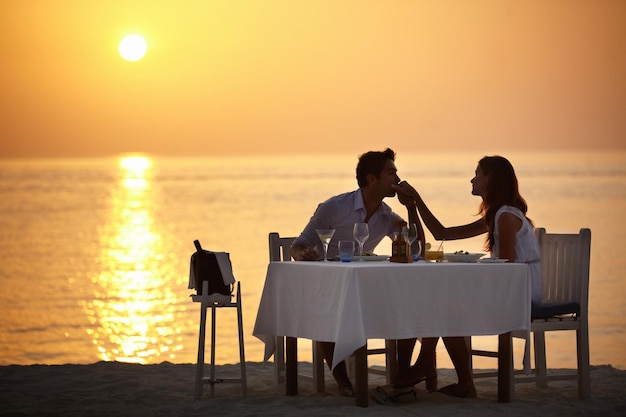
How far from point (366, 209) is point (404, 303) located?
102 centimetres

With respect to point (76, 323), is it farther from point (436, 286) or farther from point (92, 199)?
point (92, 199)

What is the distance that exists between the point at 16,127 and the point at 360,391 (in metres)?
55.9

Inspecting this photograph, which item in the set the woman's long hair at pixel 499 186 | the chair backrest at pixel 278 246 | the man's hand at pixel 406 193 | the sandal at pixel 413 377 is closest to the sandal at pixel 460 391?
the sandal at pixel 413 377

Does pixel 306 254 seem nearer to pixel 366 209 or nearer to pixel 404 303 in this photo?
pixel 366 209

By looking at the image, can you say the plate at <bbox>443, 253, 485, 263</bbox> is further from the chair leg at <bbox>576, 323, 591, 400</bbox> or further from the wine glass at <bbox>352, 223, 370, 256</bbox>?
the chair leg at <bbox>576, 323, 591, 400</bbox>

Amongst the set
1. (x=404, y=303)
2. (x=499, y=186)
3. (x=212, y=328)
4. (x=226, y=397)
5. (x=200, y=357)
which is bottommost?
(x=226, y=397)

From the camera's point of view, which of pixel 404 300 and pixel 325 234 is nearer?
pixel 404 300

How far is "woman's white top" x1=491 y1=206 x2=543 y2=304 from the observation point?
18.5 feet

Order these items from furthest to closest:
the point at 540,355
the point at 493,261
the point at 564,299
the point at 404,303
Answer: the point at 540,355 < the point at 564,299 < the point at 493,261 < the point at 404,303

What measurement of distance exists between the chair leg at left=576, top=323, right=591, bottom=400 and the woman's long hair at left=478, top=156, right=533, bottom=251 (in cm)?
62

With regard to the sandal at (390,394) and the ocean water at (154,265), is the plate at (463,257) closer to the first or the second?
the sandal at (390,394)

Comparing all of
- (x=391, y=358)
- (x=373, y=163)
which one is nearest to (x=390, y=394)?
(x=391, y=358)

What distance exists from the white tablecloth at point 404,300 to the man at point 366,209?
0.60 meters

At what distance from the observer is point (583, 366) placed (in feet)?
18.8
